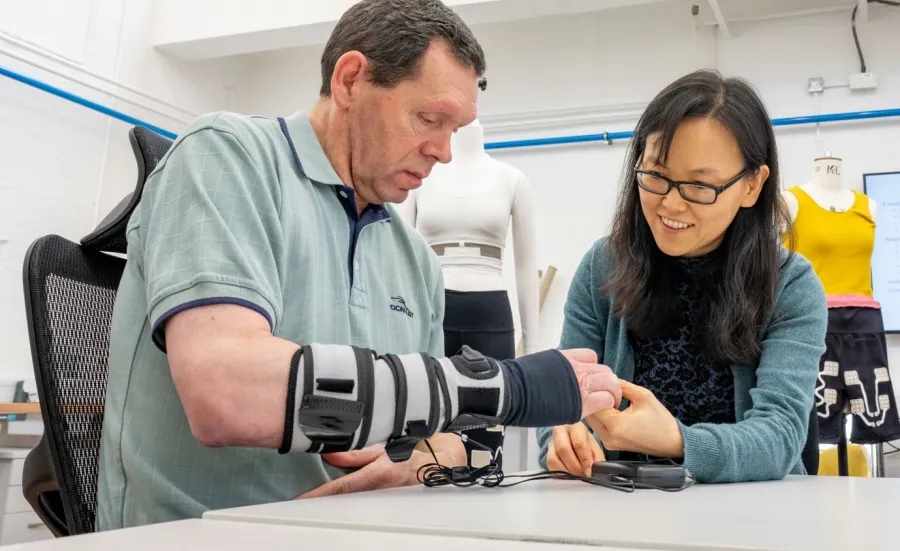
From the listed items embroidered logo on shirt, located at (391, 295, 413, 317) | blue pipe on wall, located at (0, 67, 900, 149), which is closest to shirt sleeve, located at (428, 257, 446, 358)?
embroidered logo on shirt, located at (391, 295, 413, 317)

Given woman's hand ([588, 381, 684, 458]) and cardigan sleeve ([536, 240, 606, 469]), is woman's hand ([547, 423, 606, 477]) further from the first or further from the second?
cardigan sleeve ([536, 240, 606, 469])

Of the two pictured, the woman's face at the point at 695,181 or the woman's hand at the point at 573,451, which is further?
the woman's face at the point at 695,181

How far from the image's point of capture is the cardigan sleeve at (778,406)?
1198mm

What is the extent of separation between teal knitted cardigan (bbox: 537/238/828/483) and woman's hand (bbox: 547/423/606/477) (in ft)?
0.36

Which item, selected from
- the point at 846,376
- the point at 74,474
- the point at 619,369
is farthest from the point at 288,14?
the point at 74,474

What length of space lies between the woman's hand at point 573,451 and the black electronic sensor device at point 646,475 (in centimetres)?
15

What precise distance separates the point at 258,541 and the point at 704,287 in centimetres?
113

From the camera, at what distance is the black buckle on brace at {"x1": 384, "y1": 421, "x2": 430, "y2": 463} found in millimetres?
870

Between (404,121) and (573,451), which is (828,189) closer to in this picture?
(573,451)

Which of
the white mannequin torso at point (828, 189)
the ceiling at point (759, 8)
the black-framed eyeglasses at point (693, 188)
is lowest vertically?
the black-framed eyeglasses at point (693, 188)

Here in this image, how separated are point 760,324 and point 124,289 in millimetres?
1039

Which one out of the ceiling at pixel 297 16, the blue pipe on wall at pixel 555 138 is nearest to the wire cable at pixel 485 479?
the blue pipe on wall at pixel 555 138

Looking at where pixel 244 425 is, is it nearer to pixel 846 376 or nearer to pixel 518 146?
pixel 846 376

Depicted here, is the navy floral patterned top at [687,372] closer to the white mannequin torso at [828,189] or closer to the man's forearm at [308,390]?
the man's forearm at [308,390]
